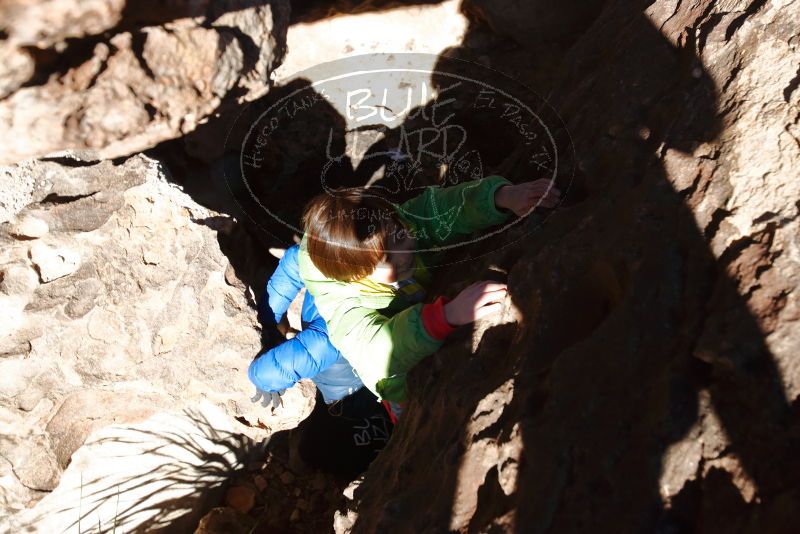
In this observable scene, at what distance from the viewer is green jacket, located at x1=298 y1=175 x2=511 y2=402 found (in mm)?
1991

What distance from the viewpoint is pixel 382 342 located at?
2.04 metres

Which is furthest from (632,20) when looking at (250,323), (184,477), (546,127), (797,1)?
(184,477)

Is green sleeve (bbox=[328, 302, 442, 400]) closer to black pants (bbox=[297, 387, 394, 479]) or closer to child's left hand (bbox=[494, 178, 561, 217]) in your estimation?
child's left hand (bbox=[494, 178, 561, 217])

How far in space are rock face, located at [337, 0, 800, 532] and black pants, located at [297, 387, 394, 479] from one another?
4.13ft

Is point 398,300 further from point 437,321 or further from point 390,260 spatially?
point 437,321

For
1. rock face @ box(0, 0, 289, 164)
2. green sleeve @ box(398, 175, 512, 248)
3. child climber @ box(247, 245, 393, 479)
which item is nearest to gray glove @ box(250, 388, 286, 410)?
child climber @ box(247, 245, 393, 479)

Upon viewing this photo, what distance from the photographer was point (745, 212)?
53.6 inches

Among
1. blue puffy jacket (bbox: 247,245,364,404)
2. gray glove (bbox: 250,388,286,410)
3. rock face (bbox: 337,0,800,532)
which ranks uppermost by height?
blue puffy jacket (bbox: 247,245,364,404)

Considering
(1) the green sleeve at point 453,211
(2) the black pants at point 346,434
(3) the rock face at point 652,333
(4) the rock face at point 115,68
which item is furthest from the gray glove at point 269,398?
(4) the rock face at point 115,68

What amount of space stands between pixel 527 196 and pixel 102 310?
1.62m

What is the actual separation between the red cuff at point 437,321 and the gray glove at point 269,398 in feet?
3.48

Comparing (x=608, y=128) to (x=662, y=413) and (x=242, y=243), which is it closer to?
(x=662, y=413)

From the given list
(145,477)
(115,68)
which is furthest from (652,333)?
(145,477)

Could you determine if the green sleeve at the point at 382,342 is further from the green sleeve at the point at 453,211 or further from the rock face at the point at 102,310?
the rock face at the point at 102,310
